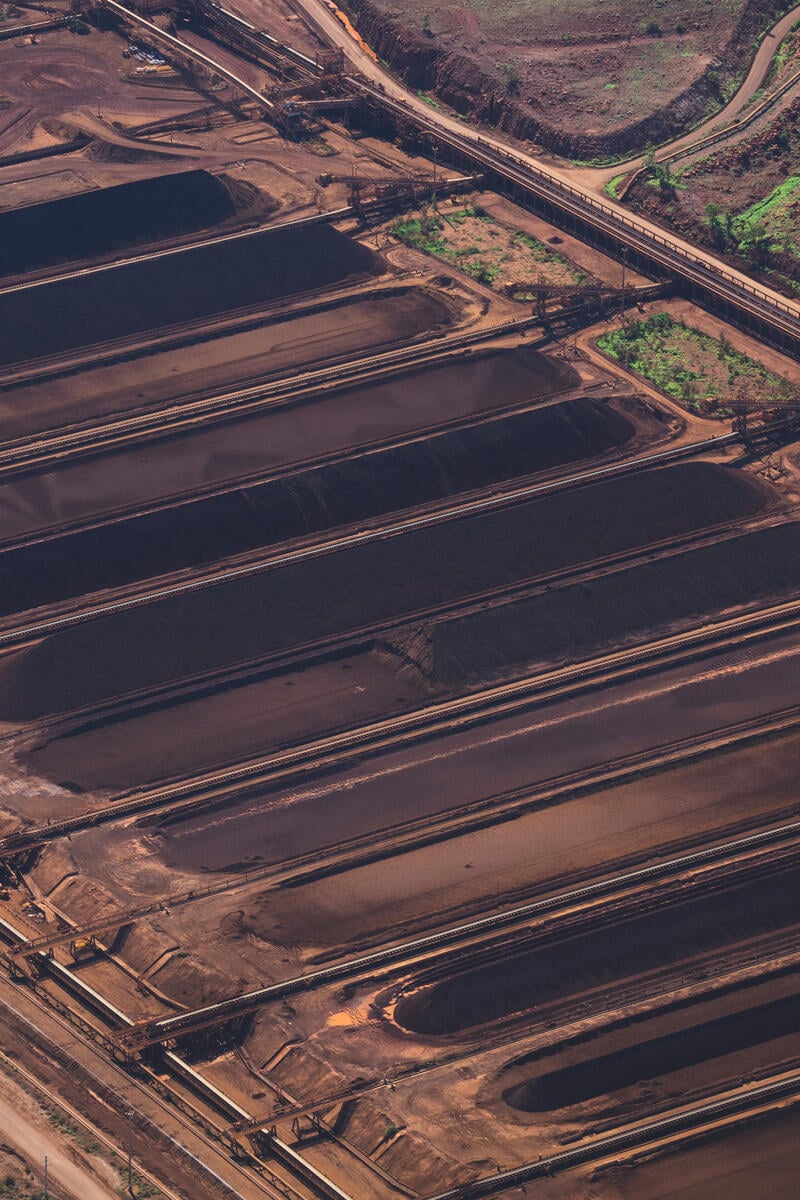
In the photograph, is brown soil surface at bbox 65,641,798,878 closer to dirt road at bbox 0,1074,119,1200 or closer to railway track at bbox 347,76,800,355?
dirt road at bbox 0,1074,119,1200

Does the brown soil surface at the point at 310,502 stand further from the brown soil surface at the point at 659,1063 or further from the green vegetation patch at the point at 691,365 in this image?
the brown soil surface at the point at 659,1063

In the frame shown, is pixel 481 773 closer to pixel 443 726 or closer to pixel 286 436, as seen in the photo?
pixel 443 726

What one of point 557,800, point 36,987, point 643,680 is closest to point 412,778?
point 557,800

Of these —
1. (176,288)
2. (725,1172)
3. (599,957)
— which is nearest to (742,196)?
(176,288)

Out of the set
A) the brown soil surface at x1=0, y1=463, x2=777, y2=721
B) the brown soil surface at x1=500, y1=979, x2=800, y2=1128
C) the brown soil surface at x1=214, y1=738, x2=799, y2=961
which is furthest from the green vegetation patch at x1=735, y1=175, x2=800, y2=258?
the brown soil surface at x1=500, y1=979, x2=800, y2=1128

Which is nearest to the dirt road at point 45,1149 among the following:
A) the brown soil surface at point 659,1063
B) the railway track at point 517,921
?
the railway track at point 517,921

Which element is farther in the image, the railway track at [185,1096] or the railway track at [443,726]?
the railway track at [443,726]

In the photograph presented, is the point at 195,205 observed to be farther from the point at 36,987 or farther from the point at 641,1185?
the point at 641,1185
